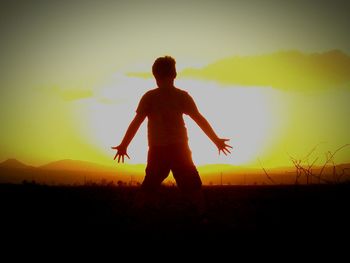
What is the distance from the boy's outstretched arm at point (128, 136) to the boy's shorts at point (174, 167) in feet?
1.99

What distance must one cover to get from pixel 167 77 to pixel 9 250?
3392 mm

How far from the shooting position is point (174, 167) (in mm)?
6156

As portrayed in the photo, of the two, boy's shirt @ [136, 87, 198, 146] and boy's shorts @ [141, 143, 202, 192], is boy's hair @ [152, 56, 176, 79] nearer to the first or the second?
boy's shirt @ [136, 87, 198, 146]

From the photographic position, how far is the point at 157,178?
6.20m

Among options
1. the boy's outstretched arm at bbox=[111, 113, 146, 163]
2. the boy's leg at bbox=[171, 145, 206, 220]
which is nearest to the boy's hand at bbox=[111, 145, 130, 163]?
the boy's outstretched arm at bbox=[111, 113, 146, 163]

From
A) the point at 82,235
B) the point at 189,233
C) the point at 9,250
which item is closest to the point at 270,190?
the point at 189,233

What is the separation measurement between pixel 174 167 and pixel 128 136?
3.22 feet

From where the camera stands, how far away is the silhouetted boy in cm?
614

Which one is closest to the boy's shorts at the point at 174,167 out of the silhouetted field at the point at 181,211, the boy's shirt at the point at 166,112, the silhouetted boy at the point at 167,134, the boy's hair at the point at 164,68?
the silhouetted boy at the point at 167,134

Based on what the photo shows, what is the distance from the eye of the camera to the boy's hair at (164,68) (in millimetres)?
6449

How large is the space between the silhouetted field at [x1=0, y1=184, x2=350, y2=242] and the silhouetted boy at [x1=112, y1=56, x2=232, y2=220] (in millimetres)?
404

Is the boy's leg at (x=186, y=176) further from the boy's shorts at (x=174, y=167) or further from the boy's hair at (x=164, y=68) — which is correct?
the boy's hair at (x=164, y=68)

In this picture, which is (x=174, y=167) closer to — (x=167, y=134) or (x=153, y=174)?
(x=153, y=174)

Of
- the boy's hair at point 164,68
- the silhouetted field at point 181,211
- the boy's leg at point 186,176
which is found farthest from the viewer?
the boy's hair at point 164,68
